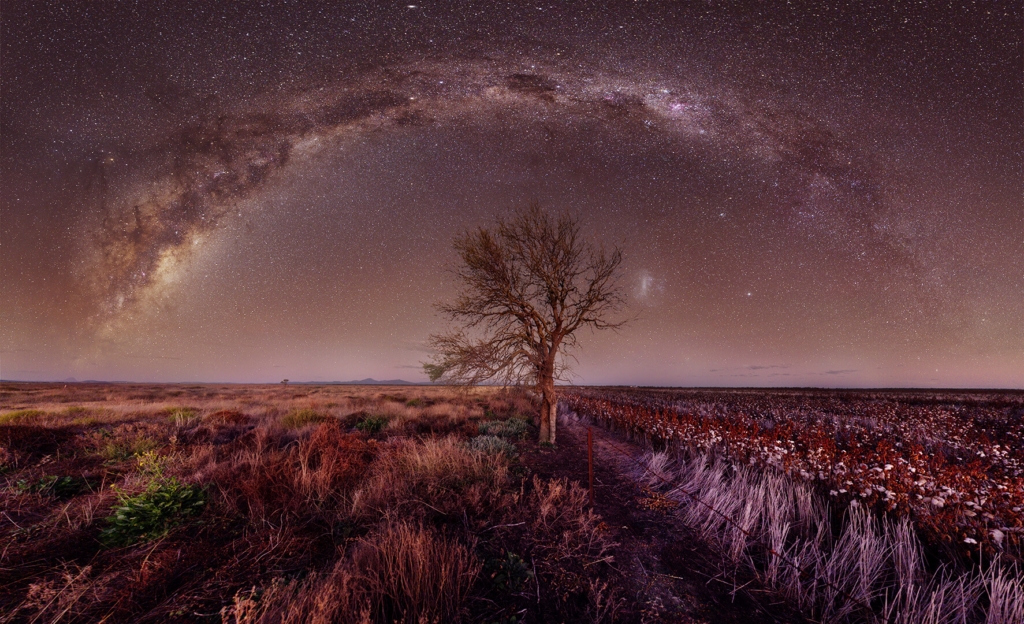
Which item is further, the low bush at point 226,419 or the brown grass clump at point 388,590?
the low bush at point 226,419

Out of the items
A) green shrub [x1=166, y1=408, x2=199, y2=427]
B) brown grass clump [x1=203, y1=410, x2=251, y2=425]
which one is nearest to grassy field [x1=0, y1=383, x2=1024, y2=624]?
green shrub [x1=166, y1=408, x2=199, y2=427]

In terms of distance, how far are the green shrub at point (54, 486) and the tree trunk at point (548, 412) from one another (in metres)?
9.82

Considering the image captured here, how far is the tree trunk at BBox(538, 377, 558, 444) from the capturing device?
11406 millimetres

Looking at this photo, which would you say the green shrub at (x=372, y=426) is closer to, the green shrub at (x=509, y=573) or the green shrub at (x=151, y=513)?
the green shrub at (x=151, y=513)

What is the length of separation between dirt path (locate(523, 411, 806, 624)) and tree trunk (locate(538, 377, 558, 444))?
14.0ft

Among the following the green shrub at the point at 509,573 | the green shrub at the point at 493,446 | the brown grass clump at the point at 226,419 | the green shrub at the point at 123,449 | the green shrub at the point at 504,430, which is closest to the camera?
the green shrub at the point at 509,573

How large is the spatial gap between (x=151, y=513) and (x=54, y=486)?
2812 mm

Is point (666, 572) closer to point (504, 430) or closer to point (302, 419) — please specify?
point (504, 430)

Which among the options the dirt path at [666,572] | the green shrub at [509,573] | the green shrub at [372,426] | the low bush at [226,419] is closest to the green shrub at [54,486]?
the green shrub at [509,573]

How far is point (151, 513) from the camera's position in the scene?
4172mm

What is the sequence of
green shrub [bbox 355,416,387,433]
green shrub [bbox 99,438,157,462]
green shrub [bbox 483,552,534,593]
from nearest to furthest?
green shrub [bbox 483,552,534,593] < green shrub [bbox 99,438,157,462] < green shrub [bbox 355,416,387,433]

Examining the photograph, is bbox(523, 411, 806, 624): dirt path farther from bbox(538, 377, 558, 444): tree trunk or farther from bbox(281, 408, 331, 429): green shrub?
bbox(281, 408, 331, 429): green shrub

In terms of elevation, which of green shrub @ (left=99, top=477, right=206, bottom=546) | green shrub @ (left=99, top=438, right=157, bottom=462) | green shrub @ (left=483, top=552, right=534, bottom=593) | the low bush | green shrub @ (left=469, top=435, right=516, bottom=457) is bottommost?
the low bush

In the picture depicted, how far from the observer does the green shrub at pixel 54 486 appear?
514 centimetres
